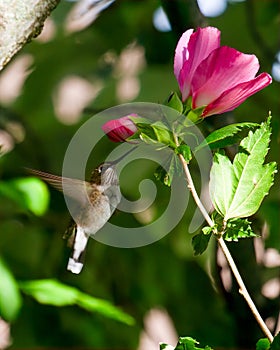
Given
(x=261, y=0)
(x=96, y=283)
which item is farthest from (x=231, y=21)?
(x=96, y=283)

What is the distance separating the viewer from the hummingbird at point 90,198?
0.46 meters

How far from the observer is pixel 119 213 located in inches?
42.8

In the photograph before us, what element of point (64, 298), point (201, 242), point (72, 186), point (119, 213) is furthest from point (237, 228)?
point (119, 213)

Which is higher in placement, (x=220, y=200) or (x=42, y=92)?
(x=220, y=200)

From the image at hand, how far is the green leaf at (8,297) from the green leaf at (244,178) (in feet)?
1.63

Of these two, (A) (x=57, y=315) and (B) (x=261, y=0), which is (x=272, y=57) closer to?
(B) (x=261, y=0)

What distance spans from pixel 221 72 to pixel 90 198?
0.44 feet

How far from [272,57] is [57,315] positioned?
0.55 m

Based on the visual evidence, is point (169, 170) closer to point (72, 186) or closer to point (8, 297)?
point (72, 186)

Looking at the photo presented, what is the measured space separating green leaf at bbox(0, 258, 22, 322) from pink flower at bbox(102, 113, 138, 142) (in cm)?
50

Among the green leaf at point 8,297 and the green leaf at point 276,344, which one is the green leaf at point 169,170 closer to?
the green leaf at point 276,344

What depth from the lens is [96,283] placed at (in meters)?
1.24

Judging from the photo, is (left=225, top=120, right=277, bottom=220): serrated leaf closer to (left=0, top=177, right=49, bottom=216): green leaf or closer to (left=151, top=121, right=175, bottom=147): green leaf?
(left=151, top=121, right=175, bottom=147): green leaf

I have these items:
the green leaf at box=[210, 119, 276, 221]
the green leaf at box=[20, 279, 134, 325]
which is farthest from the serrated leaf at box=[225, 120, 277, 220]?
the green leaf at box=[20, 279, 134, 325]
